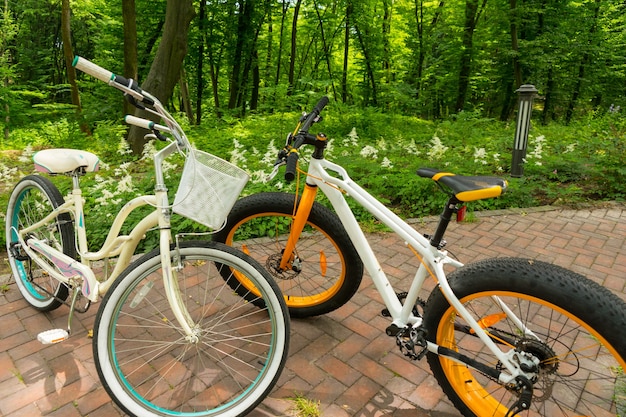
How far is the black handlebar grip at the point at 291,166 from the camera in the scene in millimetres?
1992

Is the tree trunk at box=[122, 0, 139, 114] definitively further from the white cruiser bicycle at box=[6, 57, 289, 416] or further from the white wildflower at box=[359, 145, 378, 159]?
the white cruiser bicycle at box=[6, 57, 289, 416]

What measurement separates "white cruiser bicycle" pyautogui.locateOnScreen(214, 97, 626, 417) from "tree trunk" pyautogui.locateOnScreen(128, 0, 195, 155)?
5.80 m

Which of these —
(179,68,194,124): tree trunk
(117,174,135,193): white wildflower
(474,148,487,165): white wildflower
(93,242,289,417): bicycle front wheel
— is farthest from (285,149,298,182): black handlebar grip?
(179,68,194,124): tree trunk

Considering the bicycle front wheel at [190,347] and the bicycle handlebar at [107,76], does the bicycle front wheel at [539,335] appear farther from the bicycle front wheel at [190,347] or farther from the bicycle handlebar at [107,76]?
the bicycle handlebar at [107,76]

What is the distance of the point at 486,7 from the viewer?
13.1 metres

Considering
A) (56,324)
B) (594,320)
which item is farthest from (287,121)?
(594,320)

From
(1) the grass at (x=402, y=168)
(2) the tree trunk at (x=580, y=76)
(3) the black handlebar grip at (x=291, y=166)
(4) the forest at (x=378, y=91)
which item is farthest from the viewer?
(2) the tree trunk at (x=580, y=76)

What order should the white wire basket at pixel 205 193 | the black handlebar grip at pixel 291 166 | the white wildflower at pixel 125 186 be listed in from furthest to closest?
the white wildflower at pixel 125 186 → the black handlebar grip at pixel 291 166 → the white wire basket at pixel 205 193

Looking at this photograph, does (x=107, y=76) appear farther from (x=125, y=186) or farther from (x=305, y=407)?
(x=125, y=186)

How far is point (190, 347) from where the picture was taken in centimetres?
249

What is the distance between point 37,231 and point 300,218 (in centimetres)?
188

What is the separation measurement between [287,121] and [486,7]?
27.9 feet

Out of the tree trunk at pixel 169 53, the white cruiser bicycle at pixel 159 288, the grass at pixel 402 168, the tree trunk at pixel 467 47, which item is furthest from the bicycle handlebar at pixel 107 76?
the tree trunk at pixel 467 47

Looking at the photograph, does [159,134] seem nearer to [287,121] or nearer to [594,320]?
[594,320]
